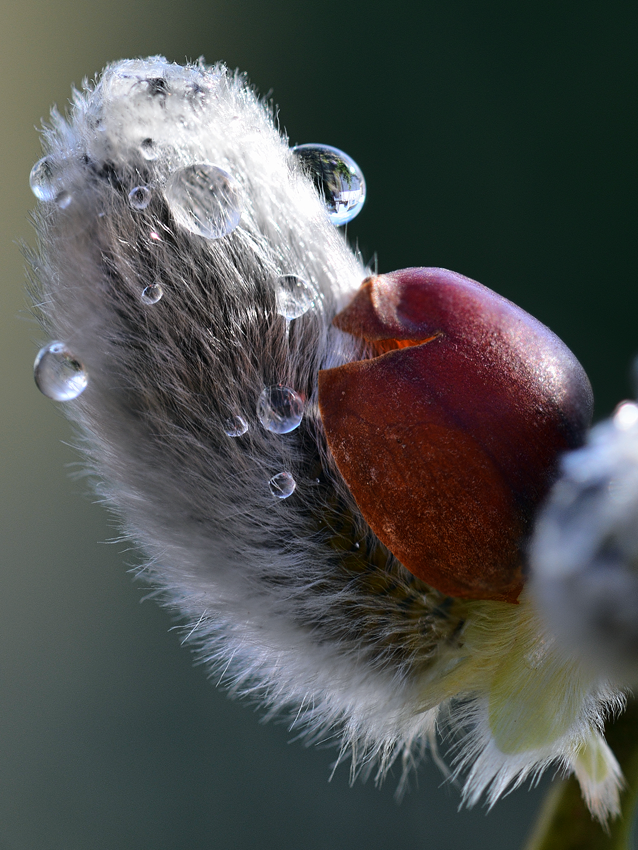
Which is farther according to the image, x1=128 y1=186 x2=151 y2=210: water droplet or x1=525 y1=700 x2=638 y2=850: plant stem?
x1=525 y1=700 x2=638 y2=850: plant stem

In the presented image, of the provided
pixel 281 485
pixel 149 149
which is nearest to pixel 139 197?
pixel 149 149

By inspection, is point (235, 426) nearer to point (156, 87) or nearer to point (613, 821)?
point (156, 87)

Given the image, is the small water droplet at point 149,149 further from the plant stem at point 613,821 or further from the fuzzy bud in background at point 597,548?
the plant stem at point 613,821

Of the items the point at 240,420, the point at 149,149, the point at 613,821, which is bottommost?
the point at 613,821

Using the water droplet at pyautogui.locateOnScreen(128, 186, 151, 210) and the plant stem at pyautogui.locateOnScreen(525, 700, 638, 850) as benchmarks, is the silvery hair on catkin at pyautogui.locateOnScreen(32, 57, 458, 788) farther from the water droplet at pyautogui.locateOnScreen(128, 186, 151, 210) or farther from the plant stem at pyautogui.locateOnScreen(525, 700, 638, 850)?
the plant stem at pyautogui.locateOnScreen(525, 700, 638, 850)

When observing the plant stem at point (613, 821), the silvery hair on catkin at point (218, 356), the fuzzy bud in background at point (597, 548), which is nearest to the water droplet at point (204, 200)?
the silvery hair on catkin at point (218, 356)

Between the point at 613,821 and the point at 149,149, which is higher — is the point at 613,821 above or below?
below

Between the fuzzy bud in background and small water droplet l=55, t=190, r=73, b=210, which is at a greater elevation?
small water droplet l=55, t=190, r=73, b=210

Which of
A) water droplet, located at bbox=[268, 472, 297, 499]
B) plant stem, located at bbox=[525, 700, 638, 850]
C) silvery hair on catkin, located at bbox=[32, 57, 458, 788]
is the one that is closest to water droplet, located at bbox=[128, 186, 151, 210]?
silvery hair on catkin, located at bbox=[32, 57, 458, 788]

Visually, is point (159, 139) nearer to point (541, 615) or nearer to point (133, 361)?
point (133, 361)
